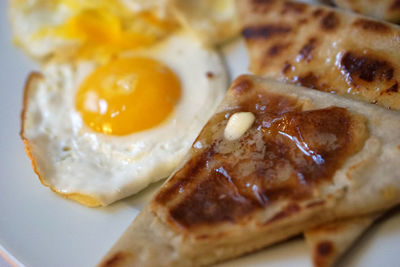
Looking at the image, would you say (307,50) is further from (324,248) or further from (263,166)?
(324,248)

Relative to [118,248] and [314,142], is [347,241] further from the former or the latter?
[118,248]

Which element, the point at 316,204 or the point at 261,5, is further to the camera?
the point at 261,5

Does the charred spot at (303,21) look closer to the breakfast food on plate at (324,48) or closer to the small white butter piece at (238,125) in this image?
the breakfast food on plate at (324,48)

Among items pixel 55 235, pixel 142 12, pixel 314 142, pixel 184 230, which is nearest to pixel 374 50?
pixel 314 142

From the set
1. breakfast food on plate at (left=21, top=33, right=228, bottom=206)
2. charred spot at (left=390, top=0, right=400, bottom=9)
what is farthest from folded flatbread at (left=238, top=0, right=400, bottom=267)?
breakfast food on plate at (left=21, top=33, right=228, bottom=206)

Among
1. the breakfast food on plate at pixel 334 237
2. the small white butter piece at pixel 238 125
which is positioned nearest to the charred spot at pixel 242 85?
the small white butter piece at pixel 238 125

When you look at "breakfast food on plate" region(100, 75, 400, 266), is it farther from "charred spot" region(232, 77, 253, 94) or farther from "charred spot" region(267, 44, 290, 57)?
"charred spot" region(267, 44, 290, 57)

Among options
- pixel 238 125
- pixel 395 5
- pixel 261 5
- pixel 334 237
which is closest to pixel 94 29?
pixel 261 5
